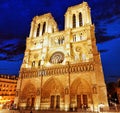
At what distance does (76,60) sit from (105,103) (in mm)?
9296

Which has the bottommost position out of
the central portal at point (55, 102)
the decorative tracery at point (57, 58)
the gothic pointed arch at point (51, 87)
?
the central portal at point (55, 102)

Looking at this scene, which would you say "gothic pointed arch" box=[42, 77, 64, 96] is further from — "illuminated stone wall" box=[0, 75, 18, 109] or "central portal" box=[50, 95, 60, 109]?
"illuminated stone wall" box=[0, 75, 18, 109]

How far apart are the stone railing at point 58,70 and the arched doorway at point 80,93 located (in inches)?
80.3

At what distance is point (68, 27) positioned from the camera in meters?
29.2

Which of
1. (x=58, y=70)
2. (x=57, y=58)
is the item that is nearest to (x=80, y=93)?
(x=58, y=70)

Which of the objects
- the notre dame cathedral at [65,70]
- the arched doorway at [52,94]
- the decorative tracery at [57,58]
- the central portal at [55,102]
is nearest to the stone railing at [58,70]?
the notre dame cathedral at [65,70]

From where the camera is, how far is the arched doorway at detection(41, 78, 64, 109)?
24297mm

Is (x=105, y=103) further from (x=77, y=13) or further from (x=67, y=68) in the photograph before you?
(x=77, y=13)

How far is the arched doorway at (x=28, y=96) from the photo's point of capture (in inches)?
1050

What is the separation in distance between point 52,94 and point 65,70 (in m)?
5.47

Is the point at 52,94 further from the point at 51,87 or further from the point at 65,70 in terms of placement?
the point at 65,70

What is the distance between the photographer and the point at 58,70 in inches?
999

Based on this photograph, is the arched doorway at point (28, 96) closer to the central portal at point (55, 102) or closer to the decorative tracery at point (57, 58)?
the central portal at point (55, 102)

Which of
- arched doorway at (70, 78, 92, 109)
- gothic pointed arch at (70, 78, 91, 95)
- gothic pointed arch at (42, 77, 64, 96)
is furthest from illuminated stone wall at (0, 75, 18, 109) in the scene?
gothic pointed arch at (70, 78, 91, 95)
